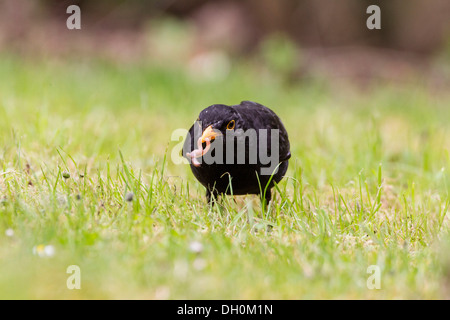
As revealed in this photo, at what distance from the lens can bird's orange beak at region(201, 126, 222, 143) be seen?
2.94m

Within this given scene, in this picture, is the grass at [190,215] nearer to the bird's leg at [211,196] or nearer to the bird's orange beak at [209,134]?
the bird's leg at [211,196]

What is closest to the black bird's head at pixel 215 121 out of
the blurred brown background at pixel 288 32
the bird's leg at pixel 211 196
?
the bird's leg at pixel 211 196

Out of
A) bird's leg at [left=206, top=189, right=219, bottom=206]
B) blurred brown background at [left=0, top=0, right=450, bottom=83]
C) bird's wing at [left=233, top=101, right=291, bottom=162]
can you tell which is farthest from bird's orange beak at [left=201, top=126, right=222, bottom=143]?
blurred brown background at [left=0, top=0, right=450, bottom=83]

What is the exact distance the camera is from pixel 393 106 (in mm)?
6867

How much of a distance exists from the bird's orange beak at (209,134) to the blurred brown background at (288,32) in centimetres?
580

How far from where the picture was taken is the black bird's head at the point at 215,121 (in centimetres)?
296

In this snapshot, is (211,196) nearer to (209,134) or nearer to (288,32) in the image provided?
(209,134)

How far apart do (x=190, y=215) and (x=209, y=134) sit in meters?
A: 0.48

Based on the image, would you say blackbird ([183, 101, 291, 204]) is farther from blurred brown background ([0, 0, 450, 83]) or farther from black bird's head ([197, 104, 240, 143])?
blurred brown background ([0, 0, 450, 83])

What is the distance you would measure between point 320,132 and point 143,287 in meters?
3.27

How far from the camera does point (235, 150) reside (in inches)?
123

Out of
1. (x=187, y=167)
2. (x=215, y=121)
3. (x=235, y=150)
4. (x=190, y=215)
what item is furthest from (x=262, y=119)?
(x=187, y=167)
